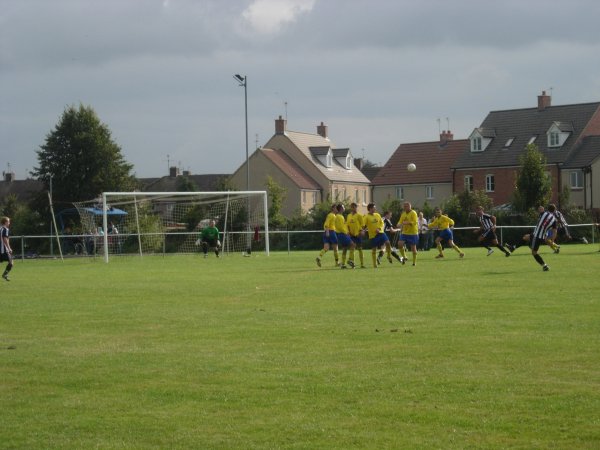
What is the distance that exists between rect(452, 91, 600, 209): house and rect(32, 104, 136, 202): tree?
27489 mm

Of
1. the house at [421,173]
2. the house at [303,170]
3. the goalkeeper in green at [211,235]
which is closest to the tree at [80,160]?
the house at [303,170]

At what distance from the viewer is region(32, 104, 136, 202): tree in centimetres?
7512

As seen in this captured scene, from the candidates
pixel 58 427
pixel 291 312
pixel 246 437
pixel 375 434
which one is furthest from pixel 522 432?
pixel 291 312

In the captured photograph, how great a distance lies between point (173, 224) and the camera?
51.2 m

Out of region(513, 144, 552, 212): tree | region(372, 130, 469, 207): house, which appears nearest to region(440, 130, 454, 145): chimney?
region(372, 130, 469, 207): house

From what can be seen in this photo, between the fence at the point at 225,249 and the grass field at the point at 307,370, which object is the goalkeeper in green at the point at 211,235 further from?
the grass field at the point at 307,370

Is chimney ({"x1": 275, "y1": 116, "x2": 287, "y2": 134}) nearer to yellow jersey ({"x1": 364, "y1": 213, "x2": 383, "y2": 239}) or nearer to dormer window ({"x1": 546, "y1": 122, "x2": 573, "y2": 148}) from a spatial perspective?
dormer window ({"x1": 546, "y1": 122, "x2": 573, "y2": 148})

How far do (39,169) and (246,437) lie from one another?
7061 cm

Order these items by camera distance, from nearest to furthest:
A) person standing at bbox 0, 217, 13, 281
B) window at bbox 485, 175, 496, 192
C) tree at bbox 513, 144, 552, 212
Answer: person standing at bbox 0, 217, 13, 281
tree at bbox 513, 144, 552, 212
window at bbox 485, 175, 496, 192

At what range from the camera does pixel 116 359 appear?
11852 mm

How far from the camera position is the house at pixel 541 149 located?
76125 millimetres

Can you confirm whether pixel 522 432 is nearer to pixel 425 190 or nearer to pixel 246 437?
pixel 246 437

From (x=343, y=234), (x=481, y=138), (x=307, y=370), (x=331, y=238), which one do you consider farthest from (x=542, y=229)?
(x=481, y=138)

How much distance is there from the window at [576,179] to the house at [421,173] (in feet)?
39.6
